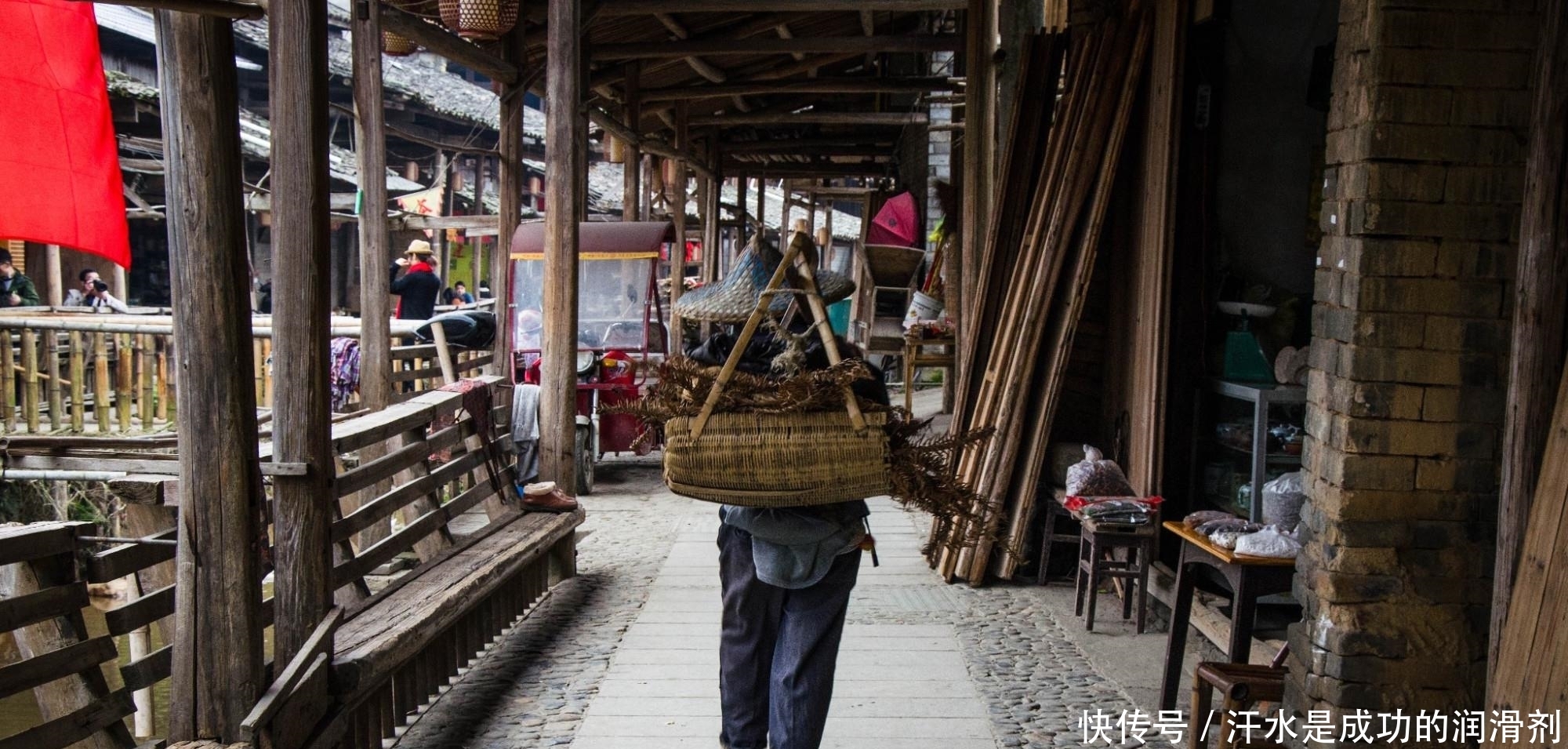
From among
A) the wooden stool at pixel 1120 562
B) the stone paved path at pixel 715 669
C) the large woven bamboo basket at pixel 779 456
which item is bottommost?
the stone paved path at pixel 715 669

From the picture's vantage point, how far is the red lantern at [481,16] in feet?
29.6

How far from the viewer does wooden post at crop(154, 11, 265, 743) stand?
3.42m

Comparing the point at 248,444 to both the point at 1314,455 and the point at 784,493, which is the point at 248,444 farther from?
the point at 1314,455

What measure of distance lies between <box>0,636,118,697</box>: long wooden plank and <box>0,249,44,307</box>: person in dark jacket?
11568mm

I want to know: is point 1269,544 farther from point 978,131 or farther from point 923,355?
point 923,355

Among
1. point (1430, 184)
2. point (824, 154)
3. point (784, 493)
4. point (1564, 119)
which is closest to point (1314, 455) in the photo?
point (1430, 184)

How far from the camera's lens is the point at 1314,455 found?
411cm

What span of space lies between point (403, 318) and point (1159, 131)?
9.61 m

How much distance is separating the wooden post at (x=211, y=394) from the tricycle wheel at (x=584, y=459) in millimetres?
7056

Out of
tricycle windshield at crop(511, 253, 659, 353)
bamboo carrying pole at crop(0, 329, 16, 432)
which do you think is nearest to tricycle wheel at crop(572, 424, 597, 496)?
tricycle windshield at crop(511, 253, 659, 353)

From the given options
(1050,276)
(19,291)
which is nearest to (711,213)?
(19,291)

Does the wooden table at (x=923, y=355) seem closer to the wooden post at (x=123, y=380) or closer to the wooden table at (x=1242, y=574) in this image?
the wooden post at (x=123, y=380)

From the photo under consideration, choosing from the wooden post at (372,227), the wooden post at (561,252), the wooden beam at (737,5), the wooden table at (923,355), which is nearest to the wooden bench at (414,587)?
the wooden post at (561,252)

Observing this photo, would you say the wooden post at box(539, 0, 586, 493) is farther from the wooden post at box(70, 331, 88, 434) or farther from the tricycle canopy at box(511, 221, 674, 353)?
the wooden post at box(70, 331, 88, 434)
